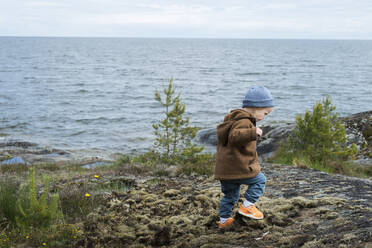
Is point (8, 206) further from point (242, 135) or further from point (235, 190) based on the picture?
point (242, 135)

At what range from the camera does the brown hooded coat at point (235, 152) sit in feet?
14.7

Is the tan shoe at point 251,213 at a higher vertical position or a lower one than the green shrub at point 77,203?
higher

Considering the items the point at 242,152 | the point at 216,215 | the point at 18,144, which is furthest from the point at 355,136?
the point at 18,144

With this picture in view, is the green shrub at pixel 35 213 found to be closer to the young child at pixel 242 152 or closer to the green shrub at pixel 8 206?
the green shrub at pixel 8 206

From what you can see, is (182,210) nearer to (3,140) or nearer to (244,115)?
(244,115)

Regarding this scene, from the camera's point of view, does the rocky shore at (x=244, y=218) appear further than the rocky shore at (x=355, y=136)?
No

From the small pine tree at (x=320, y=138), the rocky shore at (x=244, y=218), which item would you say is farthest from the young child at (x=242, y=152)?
the small pine tree at (x=320, y=138)

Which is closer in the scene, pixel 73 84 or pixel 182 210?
pixel 182 210

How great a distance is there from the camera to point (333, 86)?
165 ft

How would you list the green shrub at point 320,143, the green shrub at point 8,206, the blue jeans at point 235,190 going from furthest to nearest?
the green shrub at point 320,143 < the green shrub at point 8,206 < the blue jeans at point 235,190

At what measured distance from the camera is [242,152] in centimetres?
455

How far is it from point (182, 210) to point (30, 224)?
229 centimetres

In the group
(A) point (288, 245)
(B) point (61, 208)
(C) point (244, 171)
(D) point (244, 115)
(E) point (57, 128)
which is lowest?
(E) point (57, 128)

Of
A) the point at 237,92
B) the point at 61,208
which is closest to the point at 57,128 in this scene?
the point at 61,208
